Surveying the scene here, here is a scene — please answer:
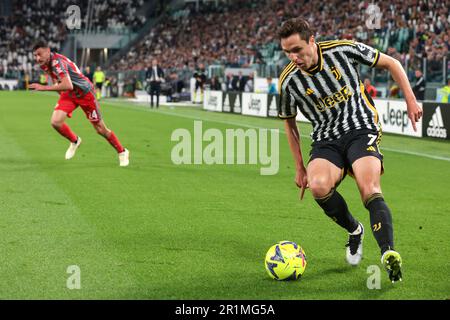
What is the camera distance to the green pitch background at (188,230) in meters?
5.85

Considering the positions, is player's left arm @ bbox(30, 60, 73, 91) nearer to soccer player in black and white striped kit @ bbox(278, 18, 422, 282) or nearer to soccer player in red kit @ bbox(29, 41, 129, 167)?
soccer player in red kit @ bbox(29, 41, 129, 167)

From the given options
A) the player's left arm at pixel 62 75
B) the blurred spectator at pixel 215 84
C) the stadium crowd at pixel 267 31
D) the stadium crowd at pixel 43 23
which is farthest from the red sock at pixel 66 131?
the stadium crowd at pixel 43 23

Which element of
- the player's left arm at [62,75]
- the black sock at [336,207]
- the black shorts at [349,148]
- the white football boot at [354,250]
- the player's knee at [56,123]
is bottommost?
the white football boot at [354,250]

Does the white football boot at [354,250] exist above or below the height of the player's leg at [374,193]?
below

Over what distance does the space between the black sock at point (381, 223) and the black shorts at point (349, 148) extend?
0.40 m

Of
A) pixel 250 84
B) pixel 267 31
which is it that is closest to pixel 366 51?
pixel 250 84

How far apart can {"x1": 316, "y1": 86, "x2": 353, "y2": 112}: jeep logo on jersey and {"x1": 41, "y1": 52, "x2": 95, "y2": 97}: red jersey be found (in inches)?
305

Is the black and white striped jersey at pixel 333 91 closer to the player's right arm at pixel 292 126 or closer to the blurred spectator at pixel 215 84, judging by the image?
the player's right arm at pixel 292 126

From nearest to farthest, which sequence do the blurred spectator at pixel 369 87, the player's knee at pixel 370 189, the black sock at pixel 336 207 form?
the player's knee at pixel 370 189, the black sock at pixel 336 207, the blurred spectator at pixel 369 87

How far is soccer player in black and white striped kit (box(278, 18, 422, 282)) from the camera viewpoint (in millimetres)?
6180

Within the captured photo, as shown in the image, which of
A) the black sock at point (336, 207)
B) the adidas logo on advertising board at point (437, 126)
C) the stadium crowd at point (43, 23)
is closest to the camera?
the black sock at point (336, 207)
